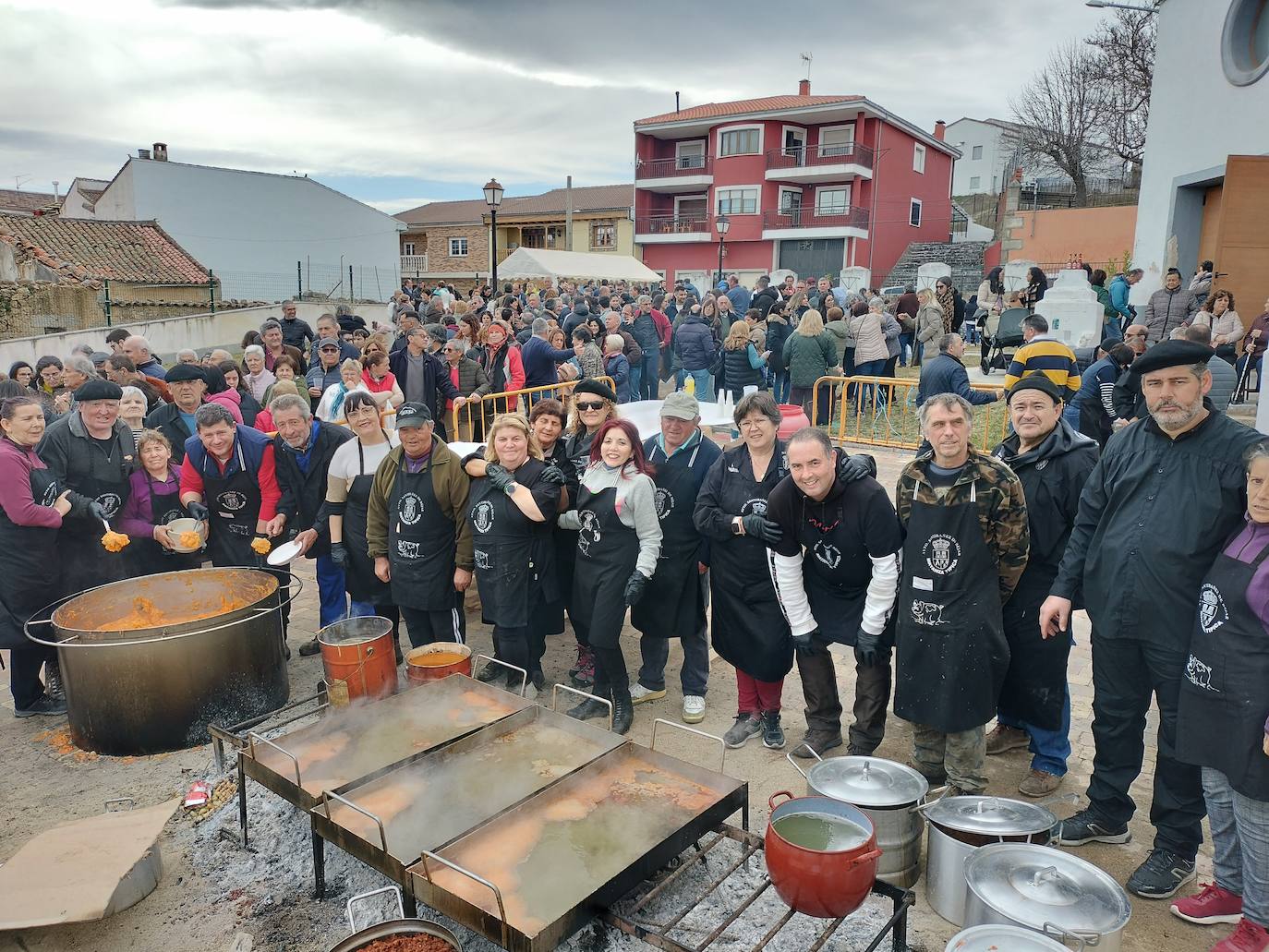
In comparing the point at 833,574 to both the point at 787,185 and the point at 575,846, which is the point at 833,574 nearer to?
the point at 575,846

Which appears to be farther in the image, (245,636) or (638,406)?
(638,406)

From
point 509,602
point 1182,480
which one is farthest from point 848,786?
point 509,602

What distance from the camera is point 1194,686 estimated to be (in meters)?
3.43

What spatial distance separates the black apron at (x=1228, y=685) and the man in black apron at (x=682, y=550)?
2731 mm

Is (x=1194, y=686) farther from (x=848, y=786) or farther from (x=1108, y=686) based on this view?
(x=848, y=786)

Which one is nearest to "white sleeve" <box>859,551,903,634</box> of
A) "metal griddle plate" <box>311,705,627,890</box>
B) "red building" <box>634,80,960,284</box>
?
"metal griddle plate" <box>311,705,627,890</box>

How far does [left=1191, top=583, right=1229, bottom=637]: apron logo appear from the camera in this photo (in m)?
3.33

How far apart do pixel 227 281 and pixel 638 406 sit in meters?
28.4

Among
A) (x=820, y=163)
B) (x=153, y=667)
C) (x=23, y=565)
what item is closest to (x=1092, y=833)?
(x=153, y=667)

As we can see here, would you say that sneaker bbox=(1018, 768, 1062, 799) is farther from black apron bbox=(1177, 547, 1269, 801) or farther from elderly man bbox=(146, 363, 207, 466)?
elderly man bbox=(146, 363, 207, 466)

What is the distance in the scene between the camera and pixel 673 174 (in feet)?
141

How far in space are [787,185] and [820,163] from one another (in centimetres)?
186

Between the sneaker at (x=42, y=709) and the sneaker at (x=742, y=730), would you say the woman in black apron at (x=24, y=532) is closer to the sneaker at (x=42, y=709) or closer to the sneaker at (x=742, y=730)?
the sneaker at (x=42, y=709)

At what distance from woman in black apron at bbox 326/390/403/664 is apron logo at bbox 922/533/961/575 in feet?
12.4
